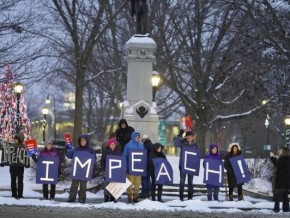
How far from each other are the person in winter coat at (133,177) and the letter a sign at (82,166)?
3.14 feet

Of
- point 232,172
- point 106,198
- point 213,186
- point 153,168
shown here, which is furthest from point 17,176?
point 232,172

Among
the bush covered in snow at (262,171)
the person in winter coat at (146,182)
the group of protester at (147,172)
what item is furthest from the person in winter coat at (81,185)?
the bush covered in snow at (262,171)

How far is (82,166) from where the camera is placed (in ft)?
52.3

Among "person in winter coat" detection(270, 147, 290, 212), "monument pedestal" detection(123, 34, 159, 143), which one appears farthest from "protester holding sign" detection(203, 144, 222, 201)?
"monument pedestal" detection(123, 34, 159, 143)

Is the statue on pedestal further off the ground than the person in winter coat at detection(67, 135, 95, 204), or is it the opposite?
the statue on pedestal

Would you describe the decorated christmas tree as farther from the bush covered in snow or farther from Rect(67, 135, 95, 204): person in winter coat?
Rect(67, 135, 95, 204): person in winter coat

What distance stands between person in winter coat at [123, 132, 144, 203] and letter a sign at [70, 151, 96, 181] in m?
0.96

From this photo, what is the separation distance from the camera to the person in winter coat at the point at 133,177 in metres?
16.1

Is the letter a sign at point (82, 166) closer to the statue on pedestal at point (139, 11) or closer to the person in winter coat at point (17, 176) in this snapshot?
the person in winter coat at point (17, 176)

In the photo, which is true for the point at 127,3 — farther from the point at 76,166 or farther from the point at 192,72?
the point at 76,166

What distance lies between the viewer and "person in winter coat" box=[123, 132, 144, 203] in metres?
16.1

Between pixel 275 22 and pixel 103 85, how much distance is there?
24066mm

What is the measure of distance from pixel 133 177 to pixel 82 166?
1420mm

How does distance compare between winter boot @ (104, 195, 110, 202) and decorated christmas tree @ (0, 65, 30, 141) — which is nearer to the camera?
winter boot @ (104, 195, 110, 202)
